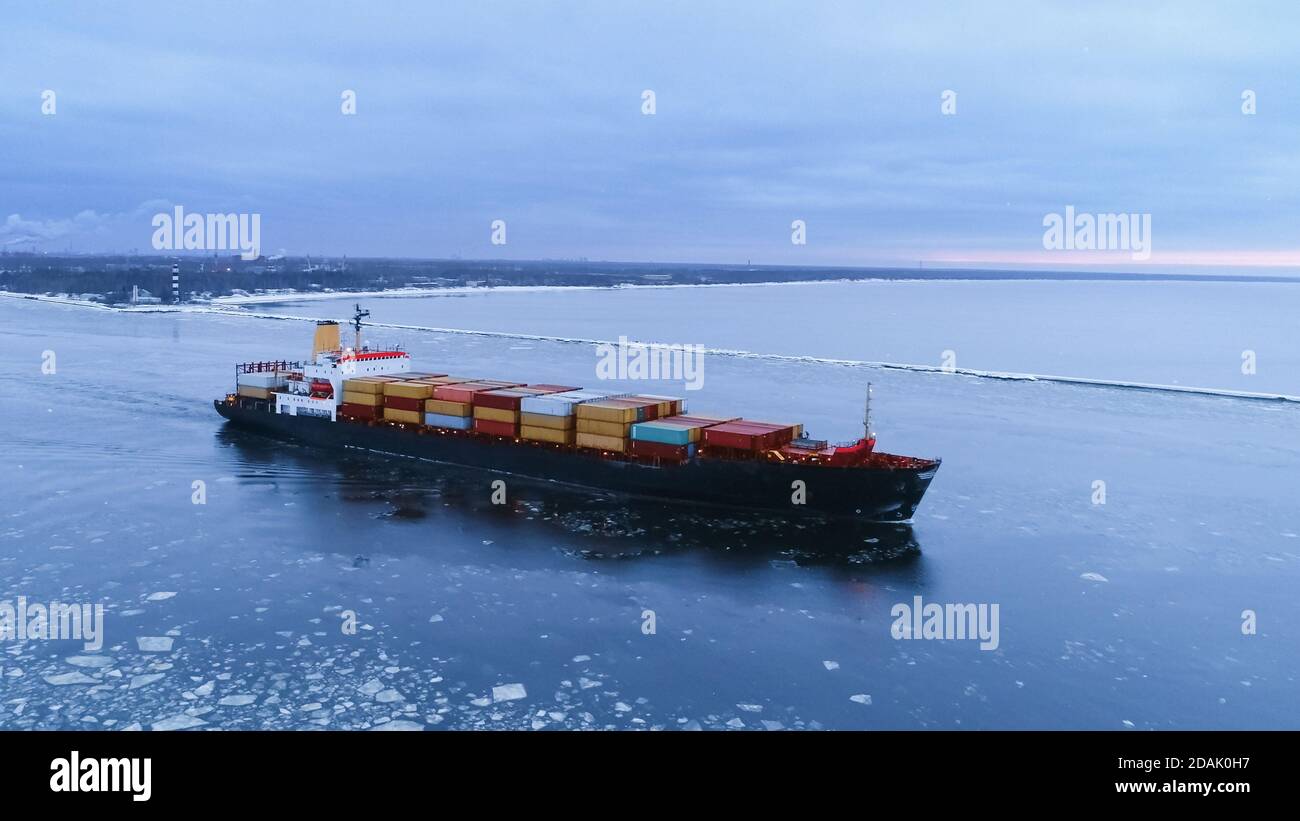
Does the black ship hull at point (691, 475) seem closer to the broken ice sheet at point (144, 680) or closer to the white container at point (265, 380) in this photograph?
the white container at point (265, 380)

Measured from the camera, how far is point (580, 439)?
33.4 metres

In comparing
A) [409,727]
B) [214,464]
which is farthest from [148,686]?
[214,464]

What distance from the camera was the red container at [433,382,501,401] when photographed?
→ 121ft

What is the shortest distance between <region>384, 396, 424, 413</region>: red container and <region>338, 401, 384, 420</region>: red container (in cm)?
60

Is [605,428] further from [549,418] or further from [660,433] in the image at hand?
[549,418]

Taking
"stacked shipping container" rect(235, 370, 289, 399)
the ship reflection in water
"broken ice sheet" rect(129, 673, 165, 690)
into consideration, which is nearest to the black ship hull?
the ship reflection in water

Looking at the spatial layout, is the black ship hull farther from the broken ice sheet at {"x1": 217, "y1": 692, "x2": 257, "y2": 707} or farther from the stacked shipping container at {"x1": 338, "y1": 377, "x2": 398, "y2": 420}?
the broken ice sheet at {"x1": 217, "y1": 692, "x2": 257, "y2": 707}

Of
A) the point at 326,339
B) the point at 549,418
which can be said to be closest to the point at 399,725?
the point at 549,418

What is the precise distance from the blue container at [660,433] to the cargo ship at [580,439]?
47 millimetres

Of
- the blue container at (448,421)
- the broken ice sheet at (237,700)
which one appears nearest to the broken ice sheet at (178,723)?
the broken ice sheet at (237,700)

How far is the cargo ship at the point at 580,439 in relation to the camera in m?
29.0

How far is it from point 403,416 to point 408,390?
4.16 ft

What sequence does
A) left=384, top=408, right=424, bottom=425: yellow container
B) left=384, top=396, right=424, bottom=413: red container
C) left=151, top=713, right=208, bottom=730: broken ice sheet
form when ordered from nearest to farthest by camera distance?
left=151, top=713, right=208, bottom=730: broken ice sheet < left=384, top=408, right=424, bottom=425: yellow container < left=384, top=396, right=424, bottom=413: red container
